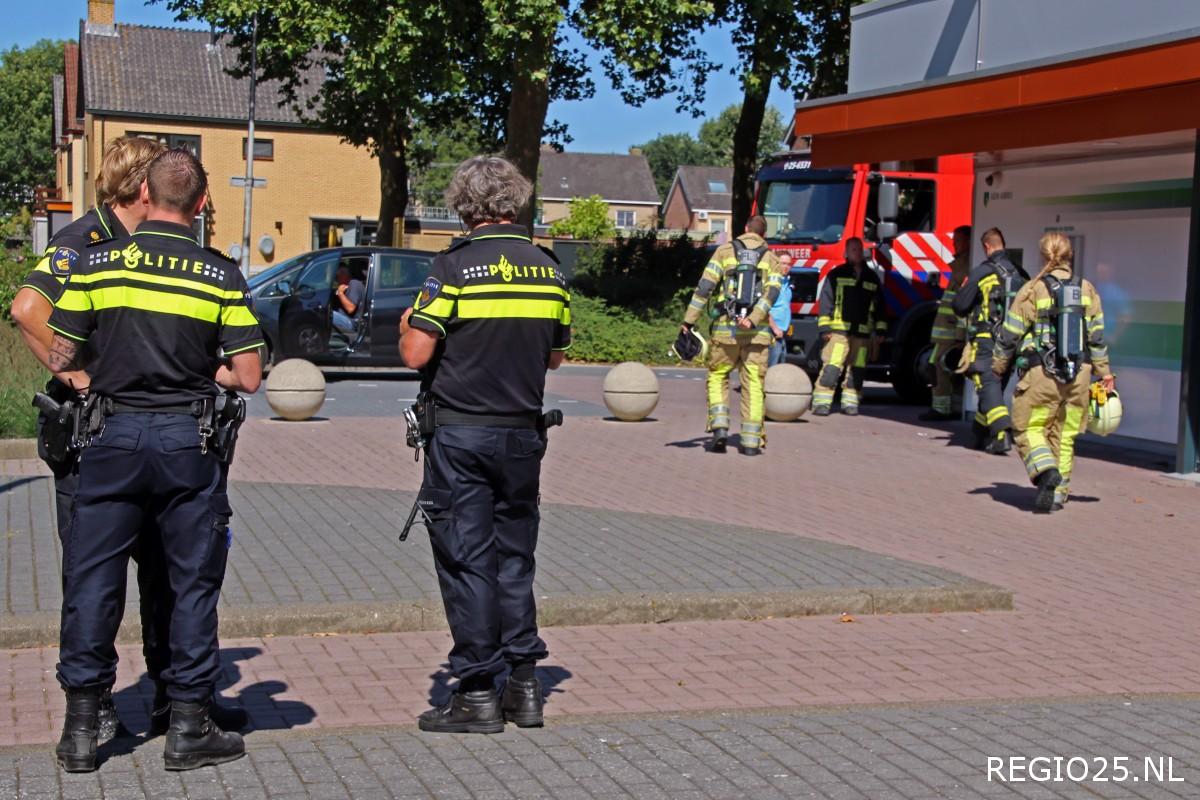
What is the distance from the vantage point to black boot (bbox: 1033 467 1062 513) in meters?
10.3

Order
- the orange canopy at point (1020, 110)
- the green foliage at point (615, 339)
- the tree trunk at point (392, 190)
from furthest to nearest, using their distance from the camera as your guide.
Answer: the tree trunk at point (392, 190), the green foliage at point (615, 339), the orange canopy at point (1020, 110)

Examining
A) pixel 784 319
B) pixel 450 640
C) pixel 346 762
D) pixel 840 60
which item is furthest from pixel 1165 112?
pixel 840 60

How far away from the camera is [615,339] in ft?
86.6

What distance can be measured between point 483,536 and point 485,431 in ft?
1.17

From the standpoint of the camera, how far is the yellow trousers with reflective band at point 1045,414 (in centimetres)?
1023

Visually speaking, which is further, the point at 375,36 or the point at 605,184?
the point at 605,184

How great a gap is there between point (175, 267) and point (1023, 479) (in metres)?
9.06

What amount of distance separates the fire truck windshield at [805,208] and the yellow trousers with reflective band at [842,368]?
6.25ft

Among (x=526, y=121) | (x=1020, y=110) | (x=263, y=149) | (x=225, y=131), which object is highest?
(x=225, y=131)

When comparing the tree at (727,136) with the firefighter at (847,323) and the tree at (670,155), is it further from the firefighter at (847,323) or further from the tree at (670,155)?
the firefighter at (847,323)

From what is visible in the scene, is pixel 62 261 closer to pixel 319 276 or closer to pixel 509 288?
pixel 509 288

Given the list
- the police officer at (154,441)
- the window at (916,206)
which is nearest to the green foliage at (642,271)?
the window at (916,206)

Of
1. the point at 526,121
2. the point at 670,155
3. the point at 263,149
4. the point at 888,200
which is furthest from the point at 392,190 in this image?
the point at 670,155

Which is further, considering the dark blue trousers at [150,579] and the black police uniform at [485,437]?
the black police uniform at [485,437]
